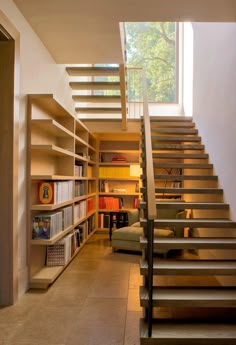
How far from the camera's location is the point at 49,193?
3350 mm

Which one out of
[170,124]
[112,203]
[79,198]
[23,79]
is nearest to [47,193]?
[23,79]

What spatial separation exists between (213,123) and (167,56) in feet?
12.8

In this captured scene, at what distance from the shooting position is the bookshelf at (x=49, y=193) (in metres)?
3.22

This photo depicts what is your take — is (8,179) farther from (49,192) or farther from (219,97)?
(219,97)

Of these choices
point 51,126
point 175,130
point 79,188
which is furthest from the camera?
point 79,188

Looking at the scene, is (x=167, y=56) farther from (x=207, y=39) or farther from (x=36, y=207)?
(x=36, y=207)

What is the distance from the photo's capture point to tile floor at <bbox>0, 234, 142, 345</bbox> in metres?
2.23

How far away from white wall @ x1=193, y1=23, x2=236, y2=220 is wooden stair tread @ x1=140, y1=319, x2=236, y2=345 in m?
1.29

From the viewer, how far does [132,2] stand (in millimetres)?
2775

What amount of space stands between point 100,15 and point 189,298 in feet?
9.27

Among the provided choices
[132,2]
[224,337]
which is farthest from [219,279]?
[132,2]

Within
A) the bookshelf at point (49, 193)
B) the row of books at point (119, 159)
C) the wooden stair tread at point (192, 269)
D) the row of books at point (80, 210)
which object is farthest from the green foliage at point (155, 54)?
the wooden stair tread at point (192, 269)

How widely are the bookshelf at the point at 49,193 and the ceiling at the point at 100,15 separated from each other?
2.72 feet

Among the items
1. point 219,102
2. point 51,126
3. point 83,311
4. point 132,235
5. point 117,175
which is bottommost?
point 83,311
